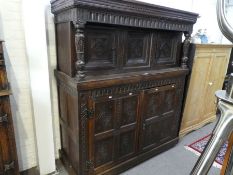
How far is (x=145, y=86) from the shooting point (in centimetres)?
178

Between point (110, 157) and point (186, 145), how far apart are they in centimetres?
126

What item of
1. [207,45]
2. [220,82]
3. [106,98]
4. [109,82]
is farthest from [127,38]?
[220,82]

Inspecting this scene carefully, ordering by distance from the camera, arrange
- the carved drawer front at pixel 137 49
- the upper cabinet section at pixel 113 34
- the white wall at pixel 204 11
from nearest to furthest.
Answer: the upper cabinet section at pixel 113 34 → the carved drawer front at pixel 137 49 → the white wall at pixel 204 11

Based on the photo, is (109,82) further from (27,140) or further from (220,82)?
(220,82)

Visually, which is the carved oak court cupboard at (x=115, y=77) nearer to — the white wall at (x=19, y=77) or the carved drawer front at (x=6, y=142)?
the white wall at (x=19, y=77)

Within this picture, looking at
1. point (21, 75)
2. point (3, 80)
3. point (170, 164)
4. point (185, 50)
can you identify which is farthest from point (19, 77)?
point (170, 164)

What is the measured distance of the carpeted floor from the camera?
1977 mm

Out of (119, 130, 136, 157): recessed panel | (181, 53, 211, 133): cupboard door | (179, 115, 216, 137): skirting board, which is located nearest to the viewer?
(119, 130, 136, 157): recessed panel

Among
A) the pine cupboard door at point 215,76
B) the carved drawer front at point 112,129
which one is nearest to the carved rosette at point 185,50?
the pine cupboard door at point 215,76

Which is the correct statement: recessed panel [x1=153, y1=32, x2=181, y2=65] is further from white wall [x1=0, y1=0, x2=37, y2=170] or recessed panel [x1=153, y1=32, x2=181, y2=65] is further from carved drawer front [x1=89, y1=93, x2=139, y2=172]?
white wall [x1=0, y1=0, x2=37, y2=170]

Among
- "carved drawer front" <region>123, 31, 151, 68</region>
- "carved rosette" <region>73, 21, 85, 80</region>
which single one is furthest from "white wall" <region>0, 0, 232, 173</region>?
"carved drawer front" <region>123, 31, 151, 68</region>

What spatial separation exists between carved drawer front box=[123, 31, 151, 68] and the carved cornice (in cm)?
13

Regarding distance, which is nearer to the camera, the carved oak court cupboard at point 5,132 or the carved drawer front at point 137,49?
the carved oak court cupboard at point 5,132

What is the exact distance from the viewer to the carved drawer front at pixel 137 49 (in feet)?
5.52
